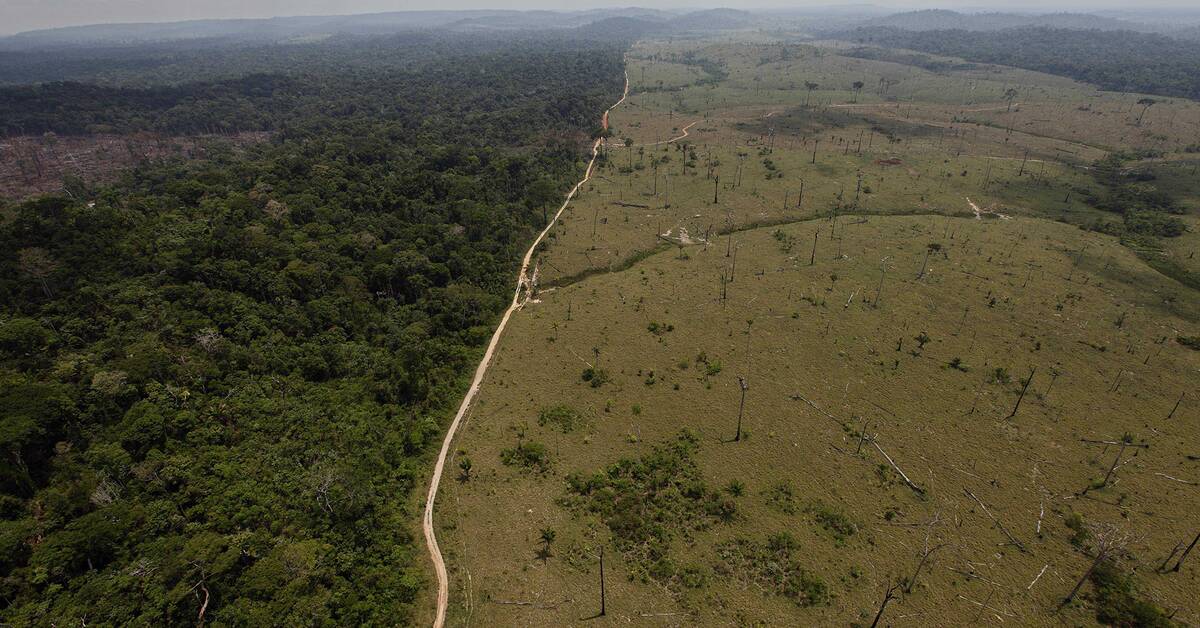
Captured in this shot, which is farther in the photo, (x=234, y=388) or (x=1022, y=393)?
(x=1022, y=393)

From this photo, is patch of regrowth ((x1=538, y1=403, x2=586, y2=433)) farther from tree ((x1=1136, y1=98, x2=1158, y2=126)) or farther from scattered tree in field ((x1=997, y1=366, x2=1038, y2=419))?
tree ((x1=1136, y1=98, x2=1158, y2=126))

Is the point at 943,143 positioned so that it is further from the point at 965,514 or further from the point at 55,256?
the point at 55,256

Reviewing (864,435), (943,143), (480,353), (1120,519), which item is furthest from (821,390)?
(943,143)

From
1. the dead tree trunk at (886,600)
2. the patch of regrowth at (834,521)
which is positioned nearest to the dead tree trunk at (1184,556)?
the dead tree trunk at (886,600)

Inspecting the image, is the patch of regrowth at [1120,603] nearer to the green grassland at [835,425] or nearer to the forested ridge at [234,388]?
the green grassland at [835,425]

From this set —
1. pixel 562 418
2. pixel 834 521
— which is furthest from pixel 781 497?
pixel 562 418

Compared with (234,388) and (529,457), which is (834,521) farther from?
(234,388)

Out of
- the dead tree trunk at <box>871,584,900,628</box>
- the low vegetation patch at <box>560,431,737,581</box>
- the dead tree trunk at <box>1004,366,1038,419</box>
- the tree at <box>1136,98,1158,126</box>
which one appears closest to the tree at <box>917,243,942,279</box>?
the dead tree trunk at <box>1004,366,1038,419</box>
